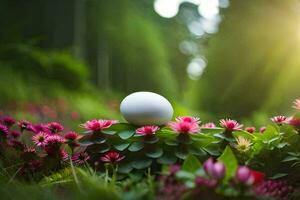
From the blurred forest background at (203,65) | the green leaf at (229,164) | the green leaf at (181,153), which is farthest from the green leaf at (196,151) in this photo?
the blurred forest background at (203,65)

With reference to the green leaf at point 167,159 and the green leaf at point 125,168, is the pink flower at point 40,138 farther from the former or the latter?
the green leaf at point 167,159

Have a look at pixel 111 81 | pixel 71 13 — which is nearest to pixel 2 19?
pixel 71 13

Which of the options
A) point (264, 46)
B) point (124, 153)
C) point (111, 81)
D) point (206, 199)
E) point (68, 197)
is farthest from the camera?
point (111, 81)

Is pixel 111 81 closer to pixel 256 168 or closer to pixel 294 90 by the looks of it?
pixel 294 90

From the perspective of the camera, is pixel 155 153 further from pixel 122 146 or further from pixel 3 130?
pixel 3 130

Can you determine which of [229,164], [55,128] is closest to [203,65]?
[55,128]

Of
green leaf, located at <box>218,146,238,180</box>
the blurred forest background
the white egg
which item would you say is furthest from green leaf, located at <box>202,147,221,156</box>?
the blurred forest background
